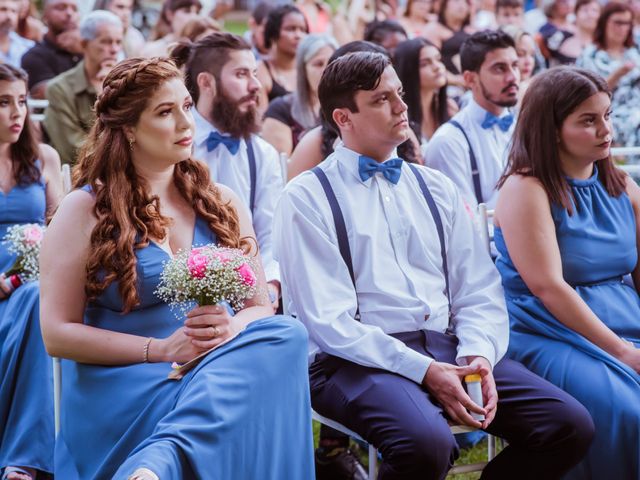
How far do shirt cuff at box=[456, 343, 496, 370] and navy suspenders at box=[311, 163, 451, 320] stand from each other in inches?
11.8

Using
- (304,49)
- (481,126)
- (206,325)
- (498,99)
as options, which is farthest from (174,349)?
(304,49)

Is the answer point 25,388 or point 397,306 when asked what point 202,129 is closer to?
point 25,388

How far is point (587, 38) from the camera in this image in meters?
11.0

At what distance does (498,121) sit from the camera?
589cm

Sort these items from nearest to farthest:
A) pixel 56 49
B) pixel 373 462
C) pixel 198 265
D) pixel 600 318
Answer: pixel 198 265
pixel 373 462
pixel 600 318
pixel 56 49

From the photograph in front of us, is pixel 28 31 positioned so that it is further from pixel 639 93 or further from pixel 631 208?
pixel 631 208

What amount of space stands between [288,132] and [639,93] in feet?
12.7

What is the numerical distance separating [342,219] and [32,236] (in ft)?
5.23

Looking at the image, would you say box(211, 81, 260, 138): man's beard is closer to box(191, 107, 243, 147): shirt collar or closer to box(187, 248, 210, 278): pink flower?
box(191, 107, 243, 147): shirt collar

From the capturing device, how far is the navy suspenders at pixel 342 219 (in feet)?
12.2

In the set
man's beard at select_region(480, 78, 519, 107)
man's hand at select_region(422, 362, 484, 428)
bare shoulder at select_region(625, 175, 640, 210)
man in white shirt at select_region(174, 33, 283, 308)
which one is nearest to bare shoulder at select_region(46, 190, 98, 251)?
man's hand at select_region(422, 362, 484, 428)

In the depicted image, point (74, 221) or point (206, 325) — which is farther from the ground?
point (74, 221)

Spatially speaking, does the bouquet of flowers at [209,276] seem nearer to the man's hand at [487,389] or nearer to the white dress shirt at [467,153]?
the man's hand at [487,389]

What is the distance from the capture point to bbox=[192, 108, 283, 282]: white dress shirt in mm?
5129
